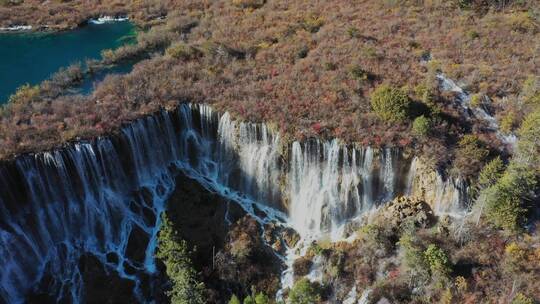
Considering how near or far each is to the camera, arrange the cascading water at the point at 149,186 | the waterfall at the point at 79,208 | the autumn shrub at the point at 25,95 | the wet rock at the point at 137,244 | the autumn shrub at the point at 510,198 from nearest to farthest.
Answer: the autumn shrub at the point at 510,198
the waterfall at the point at 79,208
the cascading water at the point at 149,186
the wet rock at the point at 137,244
the autumn shrub at the point at 25,95

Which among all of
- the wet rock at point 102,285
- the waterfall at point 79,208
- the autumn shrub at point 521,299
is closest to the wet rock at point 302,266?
the waterfall at point 79,208

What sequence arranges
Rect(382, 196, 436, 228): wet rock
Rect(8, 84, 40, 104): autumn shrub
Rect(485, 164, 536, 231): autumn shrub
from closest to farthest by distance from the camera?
Rect(485, 164, 536, 231): autumn shrub, Rect(382, 196, 436, 228): wet rock, Rect(8, 84, 40, 104): autumn shrub

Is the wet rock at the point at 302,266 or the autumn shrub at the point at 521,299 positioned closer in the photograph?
the autumn shrub at the point at 521,299

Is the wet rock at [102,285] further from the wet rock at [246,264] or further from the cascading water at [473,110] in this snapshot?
the cascading water at [473,110]

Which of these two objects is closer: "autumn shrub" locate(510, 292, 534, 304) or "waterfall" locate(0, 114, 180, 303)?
"autumn shrub" locate(510, 292, 534, 304)

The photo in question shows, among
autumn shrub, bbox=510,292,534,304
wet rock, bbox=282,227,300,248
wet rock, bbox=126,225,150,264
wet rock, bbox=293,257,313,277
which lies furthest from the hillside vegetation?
wet rock, bbox=293,257,313,277

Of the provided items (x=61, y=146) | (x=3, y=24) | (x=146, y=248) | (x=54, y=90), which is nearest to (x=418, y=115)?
(x=146, y=248)

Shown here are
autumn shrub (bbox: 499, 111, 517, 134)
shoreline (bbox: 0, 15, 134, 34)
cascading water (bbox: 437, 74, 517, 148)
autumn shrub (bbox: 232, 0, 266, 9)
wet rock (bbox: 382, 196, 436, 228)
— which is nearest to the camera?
wet rock (bbox: 382, 196, 436, 228)

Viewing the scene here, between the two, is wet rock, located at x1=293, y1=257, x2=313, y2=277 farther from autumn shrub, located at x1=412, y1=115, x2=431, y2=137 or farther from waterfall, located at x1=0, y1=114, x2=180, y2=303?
autumn shrub, located at x1=412, y1=115, x2=431, y2=137
